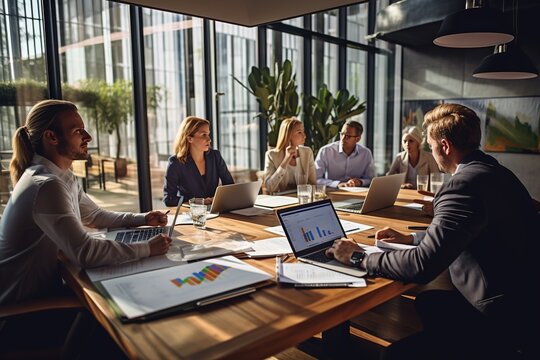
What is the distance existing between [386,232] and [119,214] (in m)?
1.27

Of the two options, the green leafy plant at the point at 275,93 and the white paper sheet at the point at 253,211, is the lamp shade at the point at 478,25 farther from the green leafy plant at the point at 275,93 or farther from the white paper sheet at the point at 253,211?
the green leafy plant at the point at 275,93

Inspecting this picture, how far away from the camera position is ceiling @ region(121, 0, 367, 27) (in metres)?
2.12

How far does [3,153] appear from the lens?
3.40m

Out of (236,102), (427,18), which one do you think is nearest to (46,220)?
(236,102)

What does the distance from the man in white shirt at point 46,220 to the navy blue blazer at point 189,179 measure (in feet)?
4.14

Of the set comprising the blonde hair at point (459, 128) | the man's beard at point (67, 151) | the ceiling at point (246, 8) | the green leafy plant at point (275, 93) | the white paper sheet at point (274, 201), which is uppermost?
the ceiling at point (246, 8)

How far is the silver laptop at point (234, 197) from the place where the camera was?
93.7 inches

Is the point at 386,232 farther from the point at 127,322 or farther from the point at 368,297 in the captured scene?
the point at 127,322

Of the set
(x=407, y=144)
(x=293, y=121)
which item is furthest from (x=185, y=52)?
(x=407, y=144)

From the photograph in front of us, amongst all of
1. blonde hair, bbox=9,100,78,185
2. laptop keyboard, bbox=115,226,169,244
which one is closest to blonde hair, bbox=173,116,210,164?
laptop keyboard, bbox=115,226,169,244

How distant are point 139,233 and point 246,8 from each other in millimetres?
1323

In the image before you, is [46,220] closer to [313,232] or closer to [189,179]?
[313,232]

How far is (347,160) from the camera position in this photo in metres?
4.29

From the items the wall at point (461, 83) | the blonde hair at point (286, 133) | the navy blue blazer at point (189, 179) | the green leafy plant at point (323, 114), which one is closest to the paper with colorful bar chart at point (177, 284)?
the navy blue blazer at point (189, 179)
